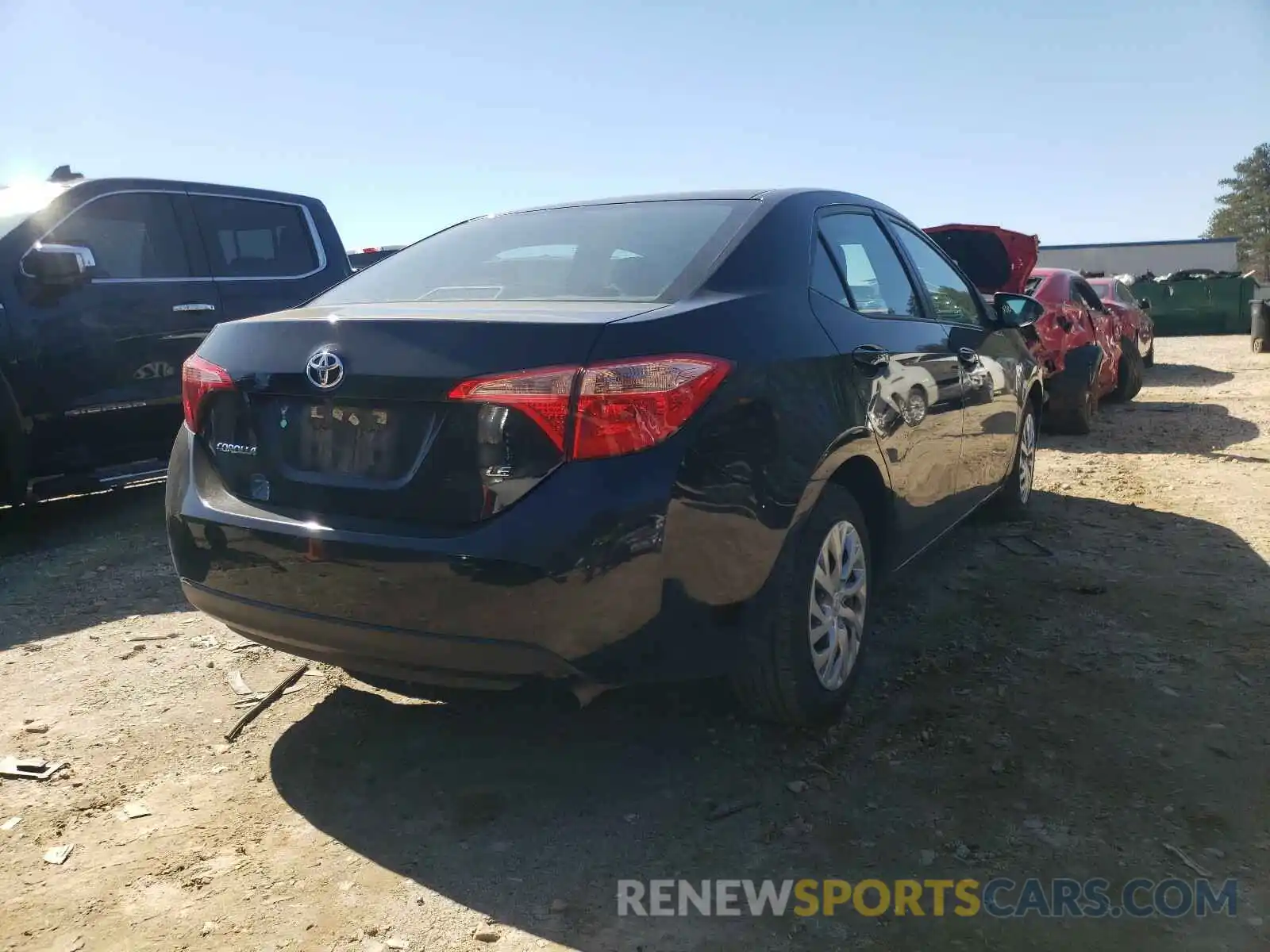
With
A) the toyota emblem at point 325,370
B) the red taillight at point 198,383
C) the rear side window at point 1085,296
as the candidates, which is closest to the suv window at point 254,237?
the red taillight at point 198,383

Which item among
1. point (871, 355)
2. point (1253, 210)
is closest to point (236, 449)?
point (871, 355)

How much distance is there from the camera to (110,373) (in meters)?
5.43

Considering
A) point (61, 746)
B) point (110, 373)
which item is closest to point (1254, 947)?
point (61, 746)

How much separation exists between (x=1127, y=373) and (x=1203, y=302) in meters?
16.3

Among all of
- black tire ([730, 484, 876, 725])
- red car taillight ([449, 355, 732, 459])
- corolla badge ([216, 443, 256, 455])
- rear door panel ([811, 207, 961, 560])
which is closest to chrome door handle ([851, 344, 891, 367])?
rear door panel ([811, 207, 961, 560])

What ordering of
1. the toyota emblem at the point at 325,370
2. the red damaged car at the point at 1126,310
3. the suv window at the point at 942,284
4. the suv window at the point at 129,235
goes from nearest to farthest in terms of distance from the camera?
the toyota emblem at the point at 325,370 → the suv window at the point at 942,284 → the suv window at the point at 129,235 → the red damaged car at the point at 1126,310

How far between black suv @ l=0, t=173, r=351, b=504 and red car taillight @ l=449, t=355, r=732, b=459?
12.5ft

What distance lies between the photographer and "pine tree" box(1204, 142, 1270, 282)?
76.1 m

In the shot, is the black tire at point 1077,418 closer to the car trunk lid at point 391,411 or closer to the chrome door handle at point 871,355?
the chrome door handle at point 871,355

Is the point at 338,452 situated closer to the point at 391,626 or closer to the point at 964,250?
the point at 391,626

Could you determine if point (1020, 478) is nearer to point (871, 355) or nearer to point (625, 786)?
point (871, 355)

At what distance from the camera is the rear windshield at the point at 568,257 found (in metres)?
2.80

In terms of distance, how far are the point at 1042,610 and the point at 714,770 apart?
195cm

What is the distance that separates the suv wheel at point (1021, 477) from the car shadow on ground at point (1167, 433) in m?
2.60
